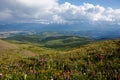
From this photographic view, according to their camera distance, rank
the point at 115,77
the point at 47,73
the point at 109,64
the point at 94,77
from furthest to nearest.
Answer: the point at 109,64
the point at 47,73
the point at 94,77
the point at 115,77

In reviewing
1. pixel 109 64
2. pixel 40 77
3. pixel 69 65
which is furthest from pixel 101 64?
pixel 40 77

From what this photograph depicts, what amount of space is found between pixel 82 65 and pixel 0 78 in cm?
548

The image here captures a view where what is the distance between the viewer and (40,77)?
1061 cm

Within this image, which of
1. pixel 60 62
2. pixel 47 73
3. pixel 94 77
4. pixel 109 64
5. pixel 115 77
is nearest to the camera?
pixel 115 77

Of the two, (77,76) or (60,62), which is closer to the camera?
(77,76)

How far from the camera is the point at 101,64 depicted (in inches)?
531

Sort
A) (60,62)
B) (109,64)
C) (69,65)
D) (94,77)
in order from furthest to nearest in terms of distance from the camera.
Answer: (60,62) < (69,65) < (109,64) < (94,77)

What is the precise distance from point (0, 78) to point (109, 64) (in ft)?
20.6

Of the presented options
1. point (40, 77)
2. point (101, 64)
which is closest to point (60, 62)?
point (101, 64)

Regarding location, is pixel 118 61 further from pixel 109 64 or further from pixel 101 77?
pixel 101 77

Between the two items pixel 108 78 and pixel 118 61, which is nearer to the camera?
pixel 108 78

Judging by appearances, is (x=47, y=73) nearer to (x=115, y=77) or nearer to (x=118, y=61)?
(x=115, y=77)

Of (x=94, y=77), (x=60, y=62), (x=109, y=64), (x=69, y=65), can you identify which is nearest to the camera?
(x=94, y=77)

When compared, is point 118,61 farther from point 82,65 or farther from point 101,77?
point 101,77
